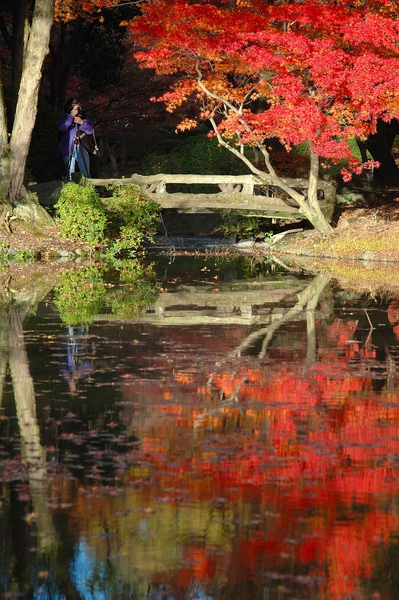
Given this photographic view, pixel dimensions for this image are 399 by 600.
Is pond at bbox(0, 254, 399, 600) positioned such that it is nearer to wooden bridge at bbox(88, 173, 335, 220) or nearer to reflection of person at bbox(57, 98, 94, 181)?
wooden bridge at bbox(88, 173, 335, 220)

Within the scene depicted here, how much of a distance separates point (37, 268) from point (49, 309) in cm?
639

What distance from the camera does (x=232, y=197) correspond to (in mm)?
25375

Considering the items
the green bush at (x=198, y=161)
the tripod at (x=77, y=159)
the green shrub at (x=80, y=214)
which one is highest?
the green bush at (x=198, y=161)

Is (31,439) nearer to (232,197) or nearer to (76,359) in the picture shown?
(76,359)

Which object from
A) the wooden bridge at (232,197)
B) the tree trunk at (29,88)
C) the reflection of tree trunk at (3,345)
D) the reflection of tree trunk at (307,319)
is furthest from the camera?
the wooden bridge at (232,197)

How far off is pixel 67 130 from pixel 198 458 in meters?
21.3

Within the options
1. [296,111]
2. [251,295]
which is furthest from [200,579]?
[296,111]

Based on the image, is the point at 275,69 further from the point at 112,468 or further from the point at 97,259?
the point at 112,468

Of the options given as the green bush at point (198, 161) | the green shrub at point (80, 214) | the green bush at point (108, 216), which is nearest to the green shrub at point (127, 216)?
the green bush at point (108, 216)

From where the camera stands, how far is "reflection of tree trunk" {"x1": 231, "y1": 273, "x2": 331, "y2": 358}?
10.6m

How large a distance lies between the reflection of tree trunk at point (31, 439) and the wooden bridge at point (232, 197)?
581 inches

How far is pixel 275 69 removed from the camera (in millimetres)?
21250

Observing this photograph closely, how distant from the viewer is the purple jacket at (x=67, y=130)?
85.9 feet

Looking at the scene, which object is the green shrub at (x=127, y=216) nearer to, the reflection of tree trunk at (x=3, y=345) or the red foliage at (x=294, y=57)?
the red foliage at (x=294, y=57)
